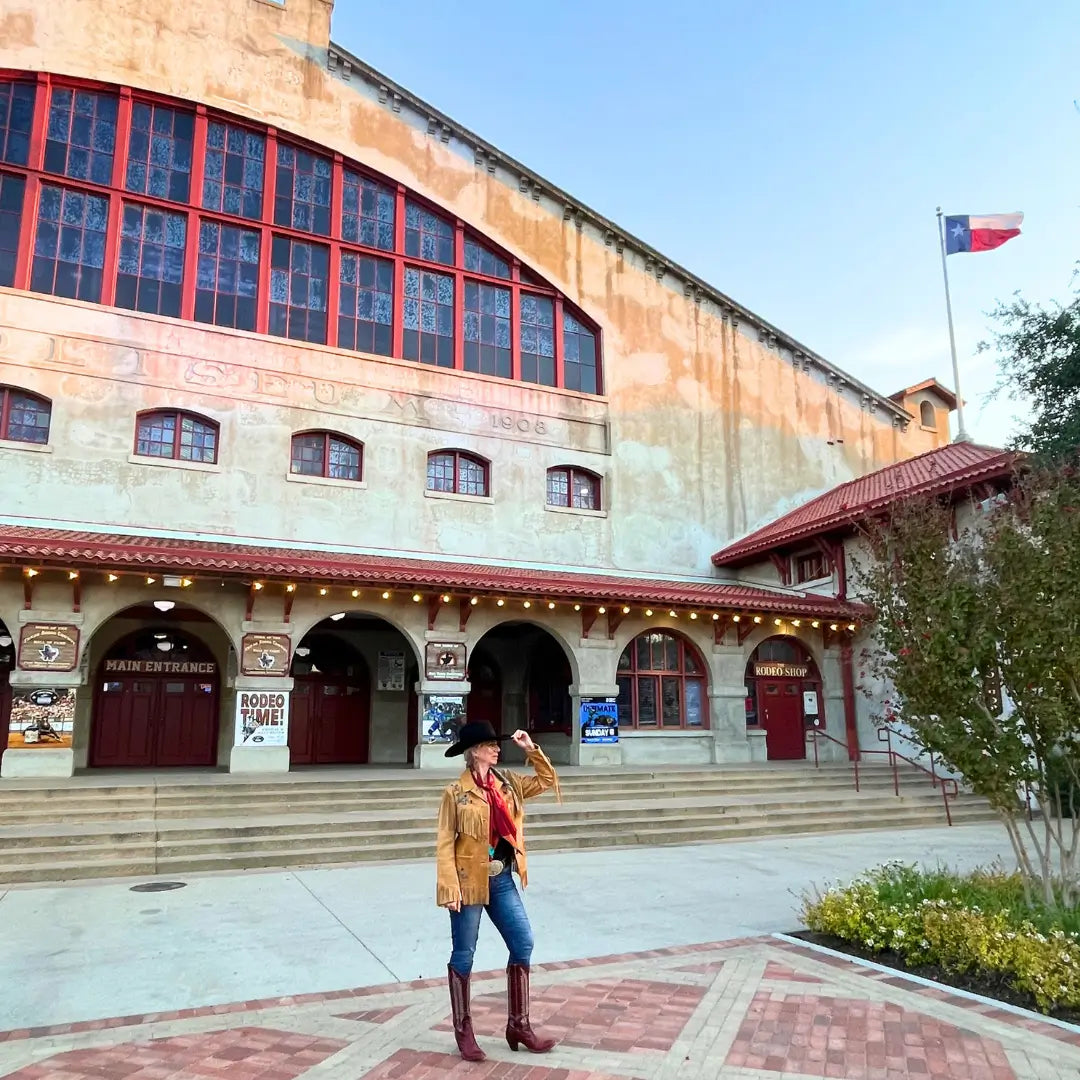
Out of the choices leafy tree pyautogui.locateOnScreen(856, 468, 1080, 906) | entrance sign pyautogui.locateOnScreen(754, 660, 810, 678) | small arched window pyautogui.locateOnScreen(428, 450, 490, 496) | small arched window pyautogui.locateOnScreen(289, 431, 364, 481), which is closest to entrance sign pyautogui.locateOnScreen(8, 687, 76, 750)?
small arched window pyautogui.locateOnScreen(289, 431, 364, 481)

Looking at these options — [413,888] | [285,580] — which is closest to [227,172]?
[285,580]

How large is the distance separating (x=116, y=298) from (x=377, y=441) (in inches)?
259

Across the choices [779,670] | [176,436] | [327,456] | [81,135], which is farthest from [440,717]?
[81,135]

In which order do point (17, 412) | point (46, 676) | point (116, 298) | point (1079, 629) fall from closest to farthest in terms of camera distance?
point (1079, 629) → point (46, 676) → point (17, 412) → point (116, 298)

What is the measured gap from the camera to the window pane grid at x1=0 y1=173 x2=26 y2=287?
19.6 m

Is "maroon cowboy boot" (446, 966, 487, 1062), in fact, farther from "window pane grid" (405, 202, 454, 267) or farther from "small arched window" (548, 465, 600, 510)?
"window pane grid" (405, 202, 454, 267)

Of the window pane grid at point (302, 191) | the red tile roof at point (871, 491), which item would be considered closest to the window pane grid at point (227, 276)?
the window pane grid at point (302, 191)

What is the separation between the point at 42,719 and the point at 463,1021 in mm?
13368

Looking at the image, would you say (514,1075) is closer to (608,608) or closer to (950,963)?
(950,963)

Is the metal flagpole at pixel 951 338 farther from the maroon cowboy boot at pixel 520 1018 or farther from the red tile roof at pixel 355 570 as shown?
the maroon cowboy boot at pixel 520 1018

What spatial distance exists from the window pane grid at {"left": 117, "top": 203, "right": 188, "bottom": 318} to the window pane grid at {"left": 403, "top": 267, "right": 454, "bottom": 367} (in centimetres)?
549

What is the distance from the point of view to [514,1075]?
185 inches

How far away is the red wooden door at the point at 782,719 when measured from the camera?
2252 centimetres

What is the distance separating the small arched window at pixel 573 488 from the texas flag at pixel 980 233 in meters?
11.5
